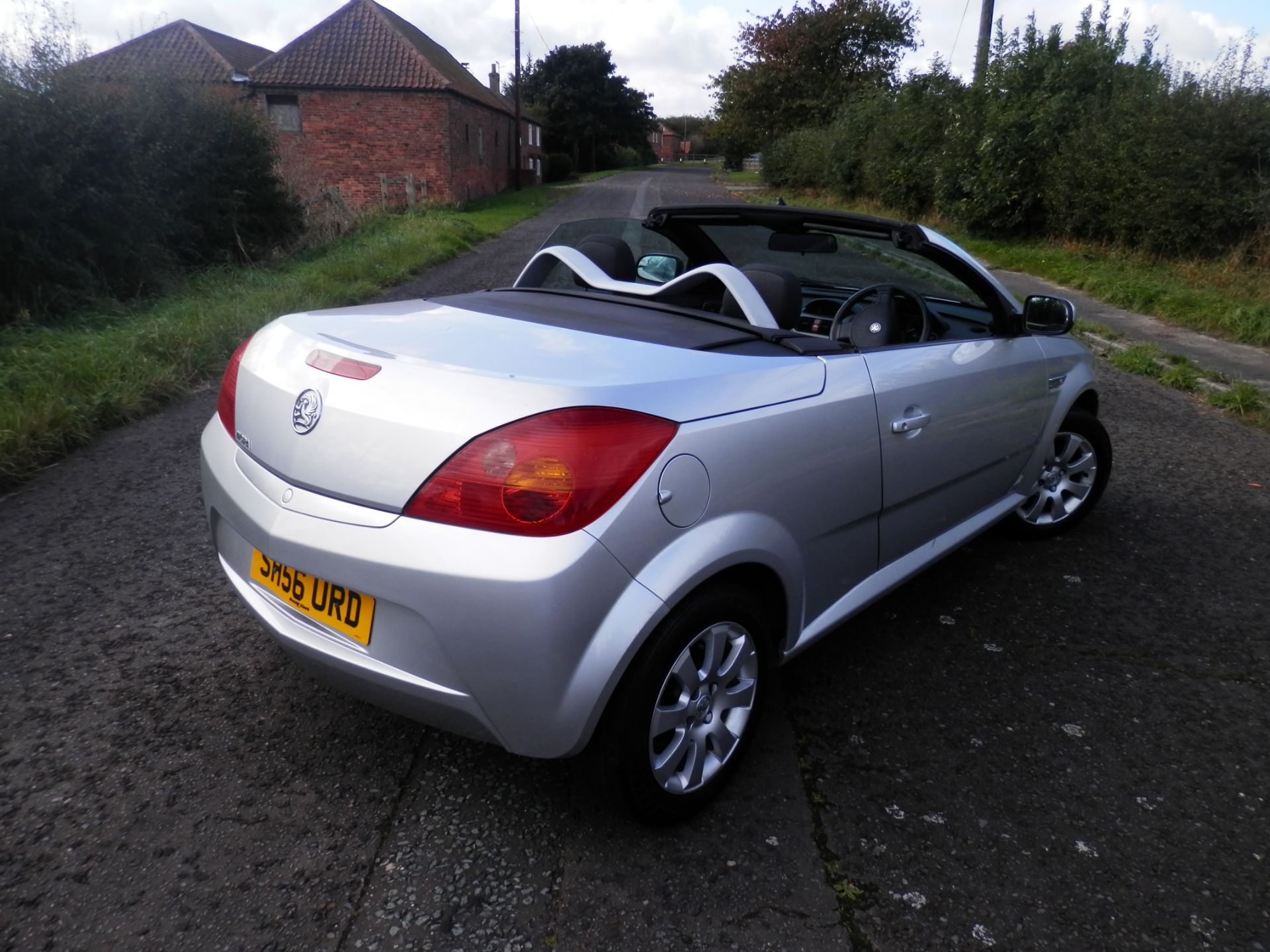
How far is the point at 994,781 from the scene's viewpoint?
273 cm

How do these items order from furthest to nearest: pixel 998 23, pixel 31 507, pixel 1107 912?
pixel 998 23
pixel 31 507
pixel 1107 912

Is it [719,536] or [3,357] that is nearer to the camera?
[719,536]

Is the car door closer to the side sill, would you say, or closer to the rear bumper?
the side sill

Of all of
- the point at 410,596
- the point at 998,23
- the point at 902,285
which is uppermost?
the point at 998,23

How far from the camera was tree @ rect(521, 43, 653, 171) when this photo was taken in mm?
75625

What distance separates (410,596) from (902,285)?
2.44 meters

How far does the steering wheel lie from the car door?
107 mm

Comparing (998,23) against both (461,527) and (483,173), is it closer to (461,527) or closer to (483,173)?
(461,527)

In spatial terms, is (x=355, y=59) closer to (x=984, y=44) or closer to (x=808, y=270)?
(x=984, y=44)

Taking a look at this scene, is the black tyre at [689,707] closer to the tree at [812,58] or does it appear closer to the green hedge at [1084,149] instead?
the green hedge at [1084,149]

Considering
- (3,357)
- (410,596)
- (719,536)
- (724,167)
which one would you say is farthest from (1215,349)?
(724,167)

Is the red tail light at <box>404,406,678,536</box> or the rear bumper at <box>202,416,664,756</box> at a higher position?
the red tail light at <box>404,406,678,536</box>

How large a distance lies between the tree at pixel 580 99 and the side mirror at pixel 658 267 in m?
72.8

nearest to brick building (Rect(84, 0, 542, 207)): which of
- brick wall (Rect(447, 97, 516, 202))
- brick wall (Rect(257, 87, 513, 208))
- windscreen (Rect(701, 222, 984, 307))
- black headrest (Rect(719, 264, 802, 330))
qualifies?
brick wall (Rect(257, 87, 513, 208))
